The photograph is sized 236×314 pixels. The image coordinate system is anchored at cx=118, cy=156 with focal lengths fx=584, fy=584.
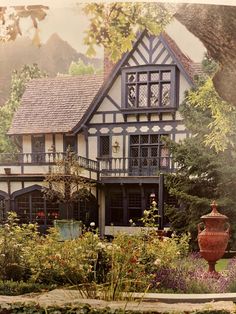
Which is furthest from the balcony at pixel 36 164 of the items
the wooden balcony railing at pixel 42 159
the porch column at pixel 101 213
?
the porch column at pixel 101 213

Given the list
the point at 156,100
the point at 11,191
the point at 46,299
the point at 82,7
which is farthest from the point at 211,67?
the point at 46,299

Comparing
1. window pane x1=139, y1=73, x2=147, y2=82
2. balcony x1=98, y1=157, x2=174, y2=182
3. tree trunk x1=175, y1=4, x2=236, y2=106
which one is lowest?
balcony x1=98, y1=157, x2=174, y2=182

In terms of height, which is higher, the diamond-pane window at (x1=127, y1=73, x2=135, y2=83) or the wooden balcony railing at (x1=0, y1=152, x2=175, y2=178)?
the diamond-pane window at (x1=127, y1=73, x2=135, y2=83)

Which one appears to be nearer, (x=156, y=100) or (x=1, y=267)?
(x=156, y=100)

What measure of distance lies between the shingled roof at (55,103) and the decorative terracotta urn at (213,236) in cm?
A: 82

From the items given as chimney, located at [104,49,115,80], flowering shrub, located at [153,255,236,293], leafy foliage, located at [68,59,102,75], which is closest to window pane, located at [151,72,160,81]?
chimney, located at [104,49,115,80]

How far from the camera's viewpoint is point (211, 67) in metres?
2.94

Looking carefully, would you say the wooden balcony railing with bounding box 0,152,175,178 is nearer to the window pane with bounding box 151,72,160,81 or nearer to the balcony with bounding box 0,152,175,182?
the balcony with bounding box 0,152,175,182

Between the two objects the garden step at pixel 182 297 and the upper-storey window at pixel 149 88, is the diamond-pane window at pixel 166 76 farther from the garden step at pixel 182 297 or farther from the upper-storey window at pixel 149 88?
the garden step at pixel 182 297

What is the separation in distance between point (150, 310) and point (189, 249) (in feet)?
1.18

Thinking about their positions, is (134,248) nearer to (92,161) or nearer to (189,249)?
(189,249)

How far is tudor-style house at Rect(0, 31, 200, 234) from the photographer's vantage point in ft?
9.33

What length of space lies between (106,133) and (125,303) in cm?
86

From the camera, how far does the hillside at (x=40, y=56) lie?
9.53 ft
